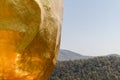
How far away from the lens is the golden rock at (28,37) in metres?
1.04

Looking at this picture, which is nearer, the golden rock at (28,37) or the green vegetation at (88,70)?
the golden rock at (28,37)

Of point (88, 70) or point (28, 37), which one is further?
point (88, 70)

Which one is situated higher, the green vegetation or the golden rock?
the golden rock

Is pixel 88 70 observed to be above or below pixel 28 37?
below

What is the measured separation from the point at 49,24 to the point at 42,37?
7 cm

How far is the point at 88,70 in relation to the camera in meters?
28.3

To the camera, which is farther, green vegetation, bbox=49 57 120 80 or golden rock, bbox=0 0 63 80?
green vegetation, bbox=49 57 120 80

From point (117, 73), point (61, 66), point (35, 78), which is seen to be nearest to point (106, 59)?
point (117, 73)

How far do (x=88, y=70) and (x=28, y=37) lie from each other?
27533 mm

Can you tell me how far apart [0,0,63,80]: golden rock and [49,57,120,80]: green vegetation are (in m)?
25.2

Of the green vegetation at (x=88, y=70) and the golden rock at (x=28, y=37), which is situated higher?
the golden rock at (x=28, y=37)

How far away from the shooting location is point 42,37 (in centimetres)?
114

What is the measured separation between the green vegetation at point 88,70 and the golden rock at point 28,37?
82.8ft

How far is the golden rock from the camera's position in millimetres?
1035
